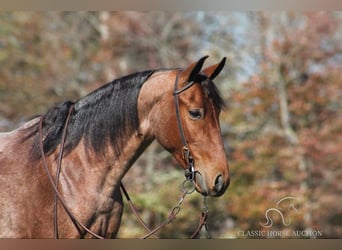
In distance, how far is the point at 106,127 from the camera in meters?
2.88

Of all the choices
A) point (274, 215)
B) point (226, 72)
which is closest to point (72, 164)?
point (274, 215)

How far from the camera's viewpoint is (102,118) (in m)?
2.89

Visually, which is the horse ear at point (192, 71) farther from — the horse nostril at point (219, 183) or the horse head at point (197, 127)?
the horse nostril at point (219, 183)

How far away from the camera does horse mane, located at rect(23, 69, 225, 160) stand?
2.86 metres

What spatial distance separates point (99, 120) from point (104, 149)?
18 centimetres

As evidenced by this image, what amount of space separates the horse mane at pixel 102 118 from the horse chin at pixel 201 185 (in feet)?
1.42

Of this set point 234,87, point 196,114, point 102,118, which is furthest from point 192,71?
point 234,87

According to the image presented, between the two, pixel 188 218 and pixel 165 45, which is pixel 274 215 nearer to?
pixel 188 218

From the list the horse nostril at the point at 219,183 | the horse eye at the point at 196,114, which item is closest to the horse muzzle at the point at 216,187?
the horse nostril at the point at 219,183

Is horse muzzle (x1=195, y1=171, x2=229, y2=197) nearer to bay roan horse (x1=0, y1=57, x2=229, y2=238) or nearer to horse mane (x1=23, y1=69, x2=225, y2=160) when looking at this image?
bay roan horse (x1=0, y1=57, x2=229, y2=238)

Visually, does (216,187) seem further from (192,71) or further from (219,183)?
(192,71)

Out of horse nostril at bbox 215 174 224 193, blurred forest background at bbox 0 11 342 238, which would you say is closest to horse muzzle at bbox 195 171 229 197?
horse nostril at bbox 215 174 224 193

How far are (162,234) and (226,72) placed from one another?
10.4ft

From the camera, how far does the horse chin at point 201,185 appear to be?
2793 mm
